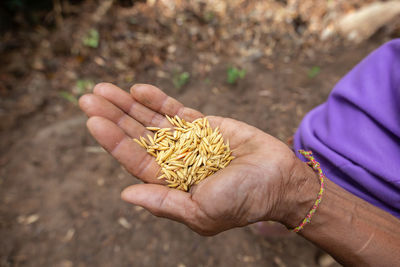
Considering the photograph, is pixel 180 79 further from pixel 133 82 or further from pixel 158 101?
pixel 158 101

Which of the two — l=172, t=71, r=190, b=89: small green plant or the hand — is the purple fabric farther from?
l=172, t=71, r=190, b=89: small green plant

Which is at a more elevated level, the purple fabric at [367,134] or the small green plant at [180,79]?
the purple fabric at [367,134]

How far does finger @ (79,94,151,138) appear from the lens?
5.15ft

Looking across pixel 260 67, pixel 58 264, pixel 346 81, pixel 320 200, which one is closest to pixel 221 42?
pixel 260 67

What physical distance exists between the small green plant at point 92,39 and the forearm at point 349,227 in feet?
10.9

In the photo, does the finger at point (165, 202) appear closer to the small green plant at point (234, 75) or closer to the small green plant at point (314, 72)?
the small green plant at point (234, 75)

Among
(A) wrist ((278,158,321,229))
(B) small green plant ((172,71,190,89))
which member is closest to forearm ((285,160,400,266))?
(A) wrist ((278,158,321,229))

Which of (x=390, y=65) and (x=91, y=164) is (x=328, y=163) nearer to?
A: (x=390, y=65)

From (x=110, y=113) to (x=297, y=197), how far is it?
125 cm

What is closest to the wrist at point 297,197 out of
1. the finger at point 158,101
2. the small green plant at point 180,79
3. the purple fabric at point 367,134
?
the purple fabric at point 367,134

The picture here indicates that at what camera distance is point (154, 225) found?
2.30 meters

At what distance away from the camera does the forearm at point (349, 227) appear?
1.23 m

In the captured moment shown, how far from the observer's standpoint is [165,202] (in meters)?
1.25

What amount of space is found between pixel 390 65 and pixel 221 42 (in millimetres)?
2704
